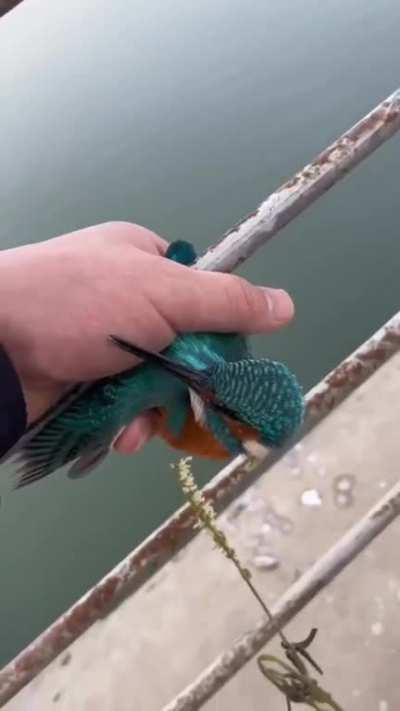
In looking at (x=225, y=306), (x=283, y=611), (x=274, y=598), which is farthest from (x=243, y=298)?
(x=274, y=598)

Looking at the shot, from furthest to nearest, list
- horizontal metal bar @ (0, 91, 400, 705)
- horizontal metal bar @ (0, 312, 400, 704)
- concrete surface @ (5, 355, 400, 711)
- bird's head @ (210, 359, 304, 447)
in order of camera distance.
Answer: concrete surface @ (5, 355, 400, 711)
horizontal metal bar @ (0, 312, 400, 704)
horizontal metal bar @ (0, 91, 400, 705)
bird's head @ (210, 359, 304, 447)

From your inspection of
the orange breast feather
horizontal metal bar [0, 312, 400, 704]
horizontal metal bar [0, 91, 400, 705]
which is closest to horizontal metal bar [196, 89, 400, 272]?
horizontal metal bar [0, 91, 400, 705]

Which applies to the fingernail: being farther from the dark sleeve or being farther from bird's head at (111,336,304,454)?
the dark sleeve

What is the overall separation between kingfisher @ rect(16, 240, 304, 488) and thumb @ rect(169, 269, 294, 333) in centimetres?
1

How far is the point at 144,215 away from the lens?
358cm

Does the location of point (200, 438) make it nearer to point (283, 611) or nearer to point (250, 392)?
point (250, 392)

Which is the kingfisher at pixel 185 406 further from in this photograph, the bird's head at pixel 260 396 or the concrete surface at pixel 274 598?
the concrete surface at pixel 274 598

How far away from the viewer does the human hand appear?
0.59 m

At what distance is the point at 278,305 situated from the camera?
641 mm

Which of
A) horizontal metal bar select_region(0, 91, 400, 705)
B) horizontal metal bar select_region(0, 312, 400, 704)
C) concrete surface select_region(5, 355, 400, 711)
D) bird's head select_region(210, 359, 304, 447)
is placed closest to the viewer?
bird's head select_region(210, 359, 304, 447)

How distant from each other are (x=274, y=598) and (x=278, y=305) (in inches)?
29.2

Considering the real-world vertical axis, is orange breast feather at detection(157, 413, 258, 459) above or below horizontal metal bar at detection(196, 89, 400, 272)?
below

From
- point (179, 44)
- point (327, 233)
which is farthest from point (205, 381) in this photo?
point (179, 44)

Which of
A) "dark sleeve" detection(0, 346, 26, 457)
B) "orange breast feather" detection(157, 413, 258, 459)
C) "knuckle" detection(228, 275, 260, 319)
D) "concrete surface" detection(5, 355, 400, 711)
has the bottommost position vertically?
"concrete surface" detection(5, 355, 400, 711)
